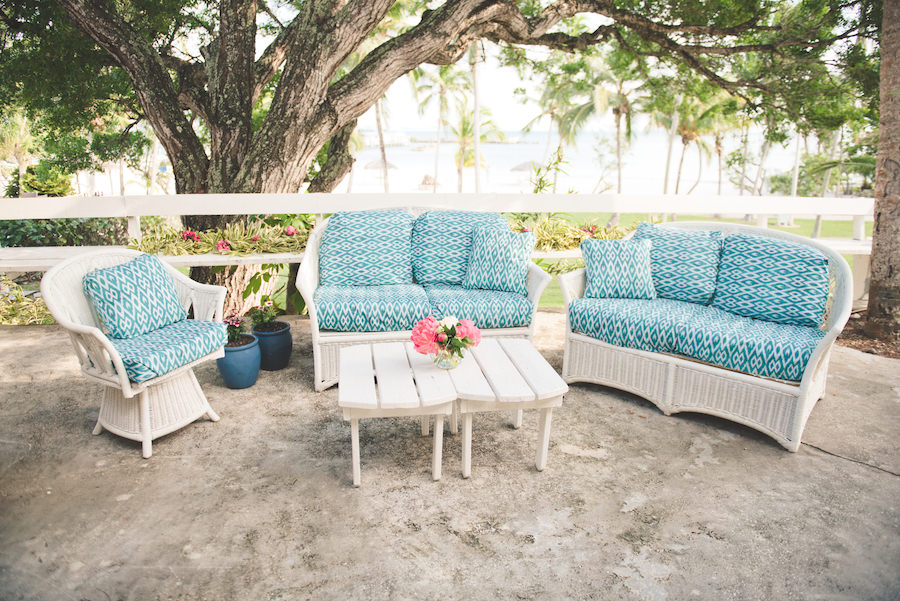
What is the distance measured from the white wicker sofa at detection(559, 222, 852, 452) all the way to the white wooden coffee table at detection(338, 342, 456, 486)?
123 centimetres

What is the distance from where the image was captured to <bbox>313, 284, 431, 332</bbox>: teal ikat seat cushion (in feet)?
11.6

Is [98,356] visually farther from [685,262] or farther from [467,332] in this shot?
[685,262]

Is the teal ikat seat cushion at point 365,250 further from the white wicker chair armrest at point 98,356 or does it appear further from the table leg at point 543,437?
the table leg at point 543,437

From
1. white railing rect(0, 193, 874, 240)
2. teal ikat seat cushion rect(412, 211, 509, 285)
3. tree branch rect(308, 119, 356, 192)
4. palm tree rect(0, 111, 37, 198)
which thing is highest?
palm tree rect(0, 111, 37, 198)

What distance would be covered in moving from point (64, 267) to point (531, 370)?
222 cm

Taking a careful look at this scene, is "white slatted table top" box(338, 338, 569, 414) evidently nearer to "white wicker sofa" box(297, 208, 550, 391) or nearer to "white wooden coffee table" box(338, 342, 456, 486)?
"white wooden coffee table" box(338, 342, 456, 486)

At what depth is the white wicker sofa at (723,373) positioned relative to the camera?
9.48 feet

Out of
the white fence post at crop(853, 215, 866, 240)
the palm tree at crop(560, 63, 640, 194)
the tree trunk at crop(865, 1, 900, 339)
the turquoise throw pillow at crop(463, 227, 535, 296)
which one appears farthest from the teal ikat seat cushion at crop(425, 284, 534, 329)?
the palm tree at crop(560, 63, 640, 194)

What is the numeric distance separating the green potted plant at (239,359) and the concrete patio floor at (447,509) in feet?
0.63

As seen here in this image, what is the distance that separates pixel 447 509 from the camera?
237cm

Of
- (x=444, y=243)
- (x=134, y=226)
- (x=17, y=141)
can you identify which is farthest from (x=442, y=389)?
(x=17, y=141)

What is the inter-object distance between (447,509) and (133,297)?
1.83 m

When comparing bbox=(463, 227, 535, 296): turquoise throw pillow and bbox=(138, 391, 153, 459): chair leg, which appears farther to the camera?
bbox=(463, 227, 535, 296): turquoise throw pillow

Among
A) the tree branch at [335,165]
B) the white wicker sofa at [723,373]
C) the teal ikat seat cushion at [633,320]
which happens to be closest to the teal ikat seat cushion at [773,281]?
the white wicker sofa at [723,373]
